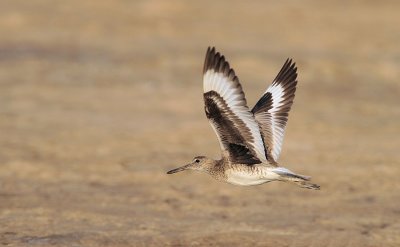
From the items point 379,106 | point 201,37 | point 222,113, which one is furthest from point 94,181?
point 201,37

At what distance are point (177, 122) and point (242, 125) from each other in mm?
6244

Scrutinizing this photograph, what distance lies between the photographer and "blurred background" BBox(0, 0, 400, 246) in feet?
35.1

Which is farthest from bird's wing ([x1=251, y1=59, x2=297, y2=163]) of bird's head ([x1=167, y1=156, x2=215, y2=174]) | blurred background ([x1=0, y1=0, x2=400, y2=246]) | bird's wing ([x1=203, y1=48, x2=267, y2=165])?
blurred background ([x1=0, y1=0, x2=400, y2=246])

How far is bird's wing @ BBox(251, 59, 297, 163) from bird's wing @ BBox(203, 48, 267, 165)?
0.71m

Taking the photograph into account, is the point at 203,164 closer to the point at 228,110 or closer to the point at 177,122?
the point at 228,110

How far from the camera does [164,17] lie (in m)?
20.8

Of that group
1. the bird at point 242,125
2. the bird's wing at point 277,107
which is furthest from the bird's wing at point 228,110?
the bird's wing at point 277,107

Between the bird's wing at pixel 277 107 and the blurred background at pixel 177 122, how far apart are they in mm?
1200

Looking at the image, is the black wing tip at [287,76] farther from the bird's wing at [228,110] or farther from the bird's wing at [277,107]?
the bird's wing at [228,110]

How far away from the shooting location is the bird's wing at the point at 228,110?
27.2ft

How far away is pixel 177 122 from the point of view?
48.3ft

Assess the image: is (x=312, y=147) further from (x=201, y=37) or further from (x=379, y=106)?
(x=201, y=37)

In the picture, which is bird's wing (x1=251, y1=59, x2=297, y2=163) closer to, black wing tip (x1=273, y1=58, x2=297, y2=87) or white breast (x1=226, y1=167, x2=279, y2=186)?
black wing tip (x1=273, y1=58, x2=297, y2=87)

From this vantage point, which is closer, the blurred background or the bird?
the bird
